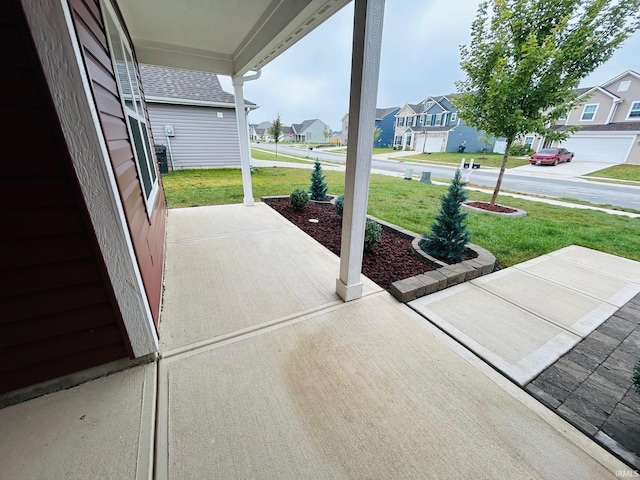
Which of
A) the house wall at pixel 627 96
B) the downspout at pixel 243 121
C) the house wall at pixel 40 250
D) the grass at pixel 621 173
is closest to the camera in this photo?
the house wall at pixel 40 250

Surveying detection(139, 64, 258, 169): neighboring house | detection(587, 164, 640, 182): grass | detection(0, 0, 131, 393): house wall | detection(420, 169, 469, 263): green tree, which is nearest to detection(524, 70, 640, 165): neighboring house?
detection(587, 164, 640, 182): grass

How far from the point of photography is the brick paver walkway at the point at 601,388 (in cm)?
130

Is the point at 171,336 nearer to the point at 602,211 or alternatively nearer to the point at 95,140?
the point at 95,140

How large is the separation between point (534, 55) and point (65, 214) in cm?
610

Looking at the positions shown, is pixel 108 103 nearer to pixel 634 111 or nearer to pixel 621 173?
pixel 634 111

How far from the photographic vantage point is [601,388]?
154 centimetres

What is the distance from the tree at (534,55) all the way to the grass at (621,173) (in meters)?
5.83

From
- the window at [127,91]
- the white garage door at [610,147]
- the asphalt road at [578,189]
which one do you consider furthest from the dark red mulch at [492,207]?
the window at [127,91]

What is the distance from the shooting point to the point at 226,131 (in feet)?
33.3

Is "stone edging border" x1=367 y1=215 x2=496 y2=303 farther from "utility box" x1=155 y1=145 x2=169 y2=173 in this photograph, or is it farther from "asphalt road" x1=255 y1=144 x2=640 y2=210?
"utility box" x1=155 y1=145 x2=169 y2=173

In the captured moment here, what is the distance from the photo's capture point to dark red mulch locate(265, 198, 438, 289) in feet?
9.09

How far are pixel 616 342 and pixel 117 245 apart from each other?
3.38 metres

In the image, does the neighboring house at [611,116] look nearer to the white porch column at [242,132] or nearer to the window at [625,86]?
the window at [625,86]

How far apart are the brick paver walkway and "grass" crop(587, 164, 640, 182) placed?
9179 millimetres
